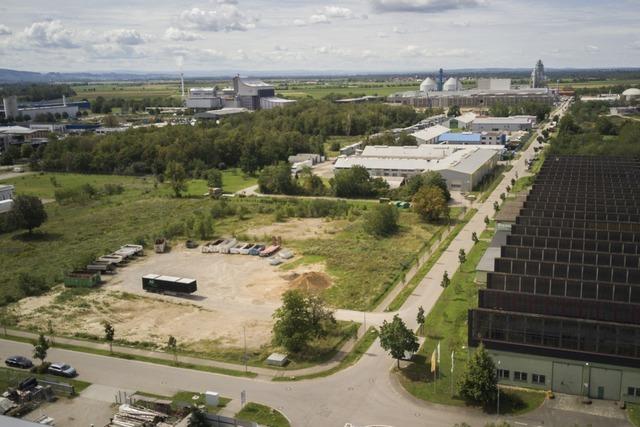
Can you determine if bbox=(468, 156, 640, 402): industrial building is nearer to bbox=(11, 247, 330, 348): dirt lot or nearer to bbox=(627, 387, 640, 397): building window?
bbox=(627, 387, 640, 397): building window

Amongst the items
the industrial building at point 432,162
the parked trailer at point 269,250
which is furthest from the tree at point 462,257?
the industrial building at point 432,162

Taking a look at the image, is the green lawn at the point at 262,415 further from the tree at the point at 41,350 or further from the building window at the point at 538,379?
the tree at the point at 41,350

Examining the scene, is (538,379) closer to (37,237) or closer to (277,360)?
(277,360)

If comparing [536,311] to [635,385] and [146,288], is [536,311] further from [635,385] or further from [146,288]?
[146,288]

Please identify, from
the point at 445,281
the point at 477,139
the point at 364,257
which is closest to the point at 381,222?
the point at 364,257

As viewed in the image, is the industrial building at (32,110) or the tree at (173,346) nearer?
the tree at (173,346)

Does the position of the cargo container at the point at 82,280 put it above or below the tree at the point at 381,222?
below

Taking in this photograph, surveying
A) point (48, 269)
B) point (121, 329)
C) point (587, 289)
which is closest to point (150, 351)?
point (121, 329)
